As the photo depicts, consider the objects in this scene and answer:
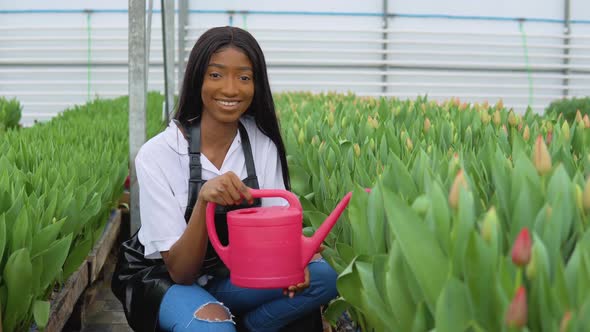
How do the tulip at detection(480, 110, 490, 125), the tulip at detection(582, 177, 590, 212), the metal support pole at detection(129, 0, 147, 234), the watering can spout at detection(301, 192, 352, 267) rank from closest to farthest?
the tulip at detection(582, 177, 590, 212), the watering can spout at detection(301, 192, 352, 267), the tulip at detection(480, 110, 490, 125), the metal support pole at detection(129, 0, 147, 234)

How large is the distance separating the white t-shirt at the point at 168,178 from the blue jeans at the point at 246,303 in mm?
160

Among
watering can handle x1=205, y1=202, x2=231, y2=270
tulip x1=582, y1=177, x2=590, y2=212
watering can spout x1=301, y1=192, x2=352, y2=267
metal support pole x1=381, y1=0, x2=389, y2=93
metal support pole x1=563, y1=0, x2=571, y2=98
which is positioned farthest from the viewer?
metal support pole x1=563, y1=0, x2=571, y2=98

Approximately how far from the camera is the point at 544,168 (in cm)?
139

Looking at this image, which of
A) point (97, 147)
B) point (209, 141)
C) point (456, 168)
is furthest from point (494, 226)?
point (97, 147)

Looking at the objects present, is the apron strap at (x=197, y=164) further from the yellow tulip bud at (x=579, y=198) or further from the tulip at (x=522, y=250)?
the tulip at (x=522, y=250)

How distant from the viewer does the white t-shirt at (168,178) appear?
2.13 meters

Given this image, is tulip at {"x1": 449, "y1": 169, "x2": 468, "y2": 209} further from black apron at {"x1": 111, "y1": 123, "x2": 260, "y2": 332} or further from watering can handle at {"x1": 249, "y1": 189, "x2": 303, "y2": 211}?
black apron at {"x1": 111, "y1": 123, "x2": 260, "y2": 332}

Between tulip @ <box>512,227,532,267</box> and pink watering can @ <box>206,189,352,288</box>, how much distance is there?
2.46 feet

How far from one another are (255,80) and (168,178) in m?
0.38

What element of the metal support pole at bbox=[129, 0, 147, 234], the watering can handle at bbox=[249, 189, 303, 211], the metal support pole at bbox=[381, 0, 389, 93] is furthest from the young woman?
the metal support pole at bbox=[381, 0, 389, 93]

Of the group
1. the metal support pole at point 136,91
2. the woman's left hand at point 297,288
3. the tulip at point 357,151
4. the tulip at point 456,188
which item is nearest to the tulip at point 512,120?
the tulip at point 357,151

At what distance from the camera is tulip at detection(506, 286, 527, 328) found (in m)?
0.93

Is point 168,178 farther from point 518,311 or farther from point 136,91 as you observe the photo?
point 136,91

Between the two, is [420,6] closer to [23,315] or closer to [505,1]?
[505,1]
